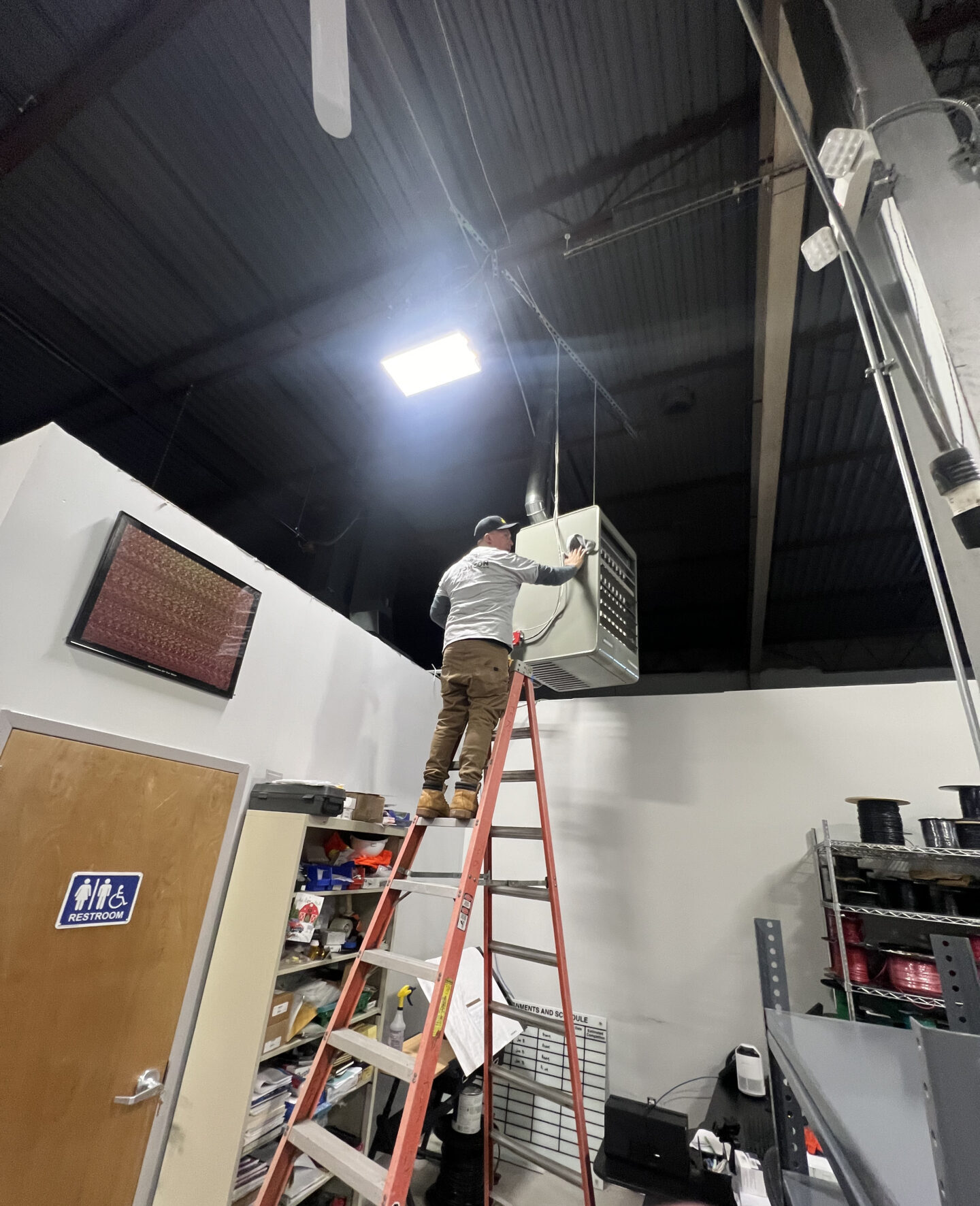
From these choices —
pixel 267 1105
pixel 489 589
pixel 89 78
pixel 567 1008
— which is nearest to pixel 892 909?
pixel 567 1008

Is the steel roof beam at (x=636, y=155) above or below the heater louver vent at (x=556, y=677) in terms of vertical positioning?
above

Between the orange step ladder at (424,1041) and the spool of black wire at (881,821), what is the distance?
156cm

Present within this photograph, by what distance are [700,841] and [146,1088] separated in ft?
8.95

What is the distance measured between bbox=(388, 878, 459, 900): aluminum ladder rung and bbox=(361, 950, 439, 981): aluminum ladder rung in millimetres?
175

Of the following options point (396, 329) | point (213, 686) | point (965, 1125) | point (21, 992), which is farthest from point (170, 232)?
point (965, 1125)

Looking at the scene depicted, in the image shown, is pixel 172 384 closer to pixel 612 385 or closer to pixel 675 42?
pixel 612 385

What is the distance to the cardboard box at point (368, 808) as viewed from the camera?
2.36 metres

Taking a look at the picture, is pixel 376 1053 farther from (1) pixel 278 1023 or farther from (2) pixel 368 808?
(2) pixel 368 808

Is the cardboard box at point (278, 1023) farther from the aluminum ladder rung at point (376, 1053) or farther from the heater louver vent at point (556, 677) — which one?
the heater louver vent at point (556, 677)

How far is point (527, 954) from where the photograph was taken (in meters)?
2.02

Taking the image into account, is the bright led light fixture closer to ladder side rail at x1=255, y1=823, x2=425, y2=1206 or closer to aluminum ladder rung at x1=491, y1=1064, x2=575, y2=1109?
ladder side rail at x1=255, y1=823, x2=425, y2=1206

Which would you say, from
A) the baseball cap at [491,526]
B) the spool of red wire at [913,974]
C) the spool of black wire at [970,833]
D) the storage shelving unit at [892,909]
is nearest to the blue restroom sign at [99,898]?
the baseball cap at [491,526]

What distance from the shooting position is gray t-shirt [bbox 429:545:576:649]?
7.29ft

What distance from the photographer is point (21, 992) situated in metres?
1.51
